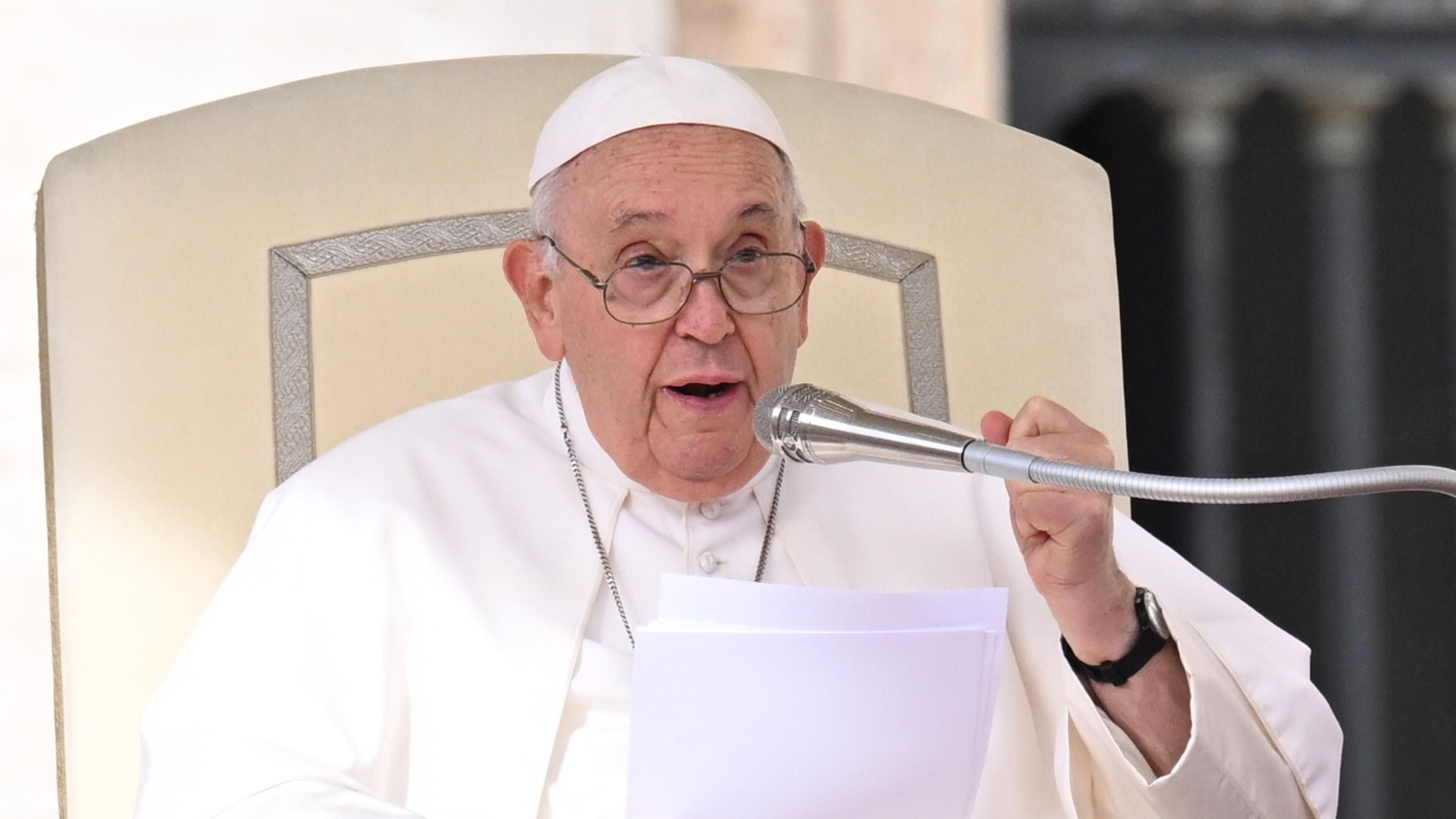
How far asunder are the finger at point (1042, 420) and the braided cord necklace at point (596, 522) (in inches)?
19.8

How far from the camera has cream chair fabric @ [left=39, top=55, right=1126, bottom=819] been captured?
2.34 meters

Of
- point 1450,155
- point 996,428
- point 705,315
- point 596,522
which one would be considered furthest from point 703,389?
point 1450,155

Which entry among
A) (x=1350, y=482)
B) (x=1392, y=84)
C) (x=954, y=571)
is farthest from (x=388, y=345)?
(x=1392, y=84)

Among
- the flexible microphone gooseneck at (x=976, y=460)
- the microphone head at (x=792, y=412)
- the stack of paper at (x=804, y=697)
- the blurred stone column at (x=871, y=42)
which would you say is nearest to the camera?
the flexible microphone gooseneck at (x=976, y=460)

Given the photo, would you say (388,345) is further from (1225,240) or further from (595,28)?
(1225,240)

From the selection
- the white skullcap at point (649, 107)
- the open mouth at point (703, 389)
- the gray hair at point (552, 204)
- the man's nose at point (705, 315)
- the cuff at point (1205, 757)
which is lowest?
the cuff at point (1205, 757)

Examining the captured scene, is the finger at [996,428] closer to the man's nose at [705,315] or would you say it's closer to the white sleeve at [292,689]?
the man's nose at [705,315]

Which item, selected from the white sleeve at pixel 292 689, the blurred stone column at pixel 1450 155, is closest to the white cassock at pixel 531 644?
the white sleeve at pixel 292 689

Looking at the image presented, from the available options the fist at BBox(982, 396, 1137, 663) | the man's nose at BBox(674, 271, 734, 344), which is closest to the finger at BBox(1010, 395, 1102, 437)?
the fist at BBox(982, 396, 1137, 663)

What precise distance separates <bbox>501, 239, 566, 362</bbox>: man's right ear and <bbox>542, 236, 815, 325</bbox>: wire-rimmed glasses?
0.10 metres

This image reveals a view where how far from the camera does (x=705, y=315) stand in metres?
2.16

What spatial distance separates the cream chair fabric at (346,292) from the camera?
2342 mm

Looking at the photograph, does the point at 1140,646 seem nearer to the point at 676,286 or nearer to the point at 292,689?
the point at 676,286

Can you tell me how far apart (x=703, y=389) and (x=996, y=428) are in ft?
1.62
